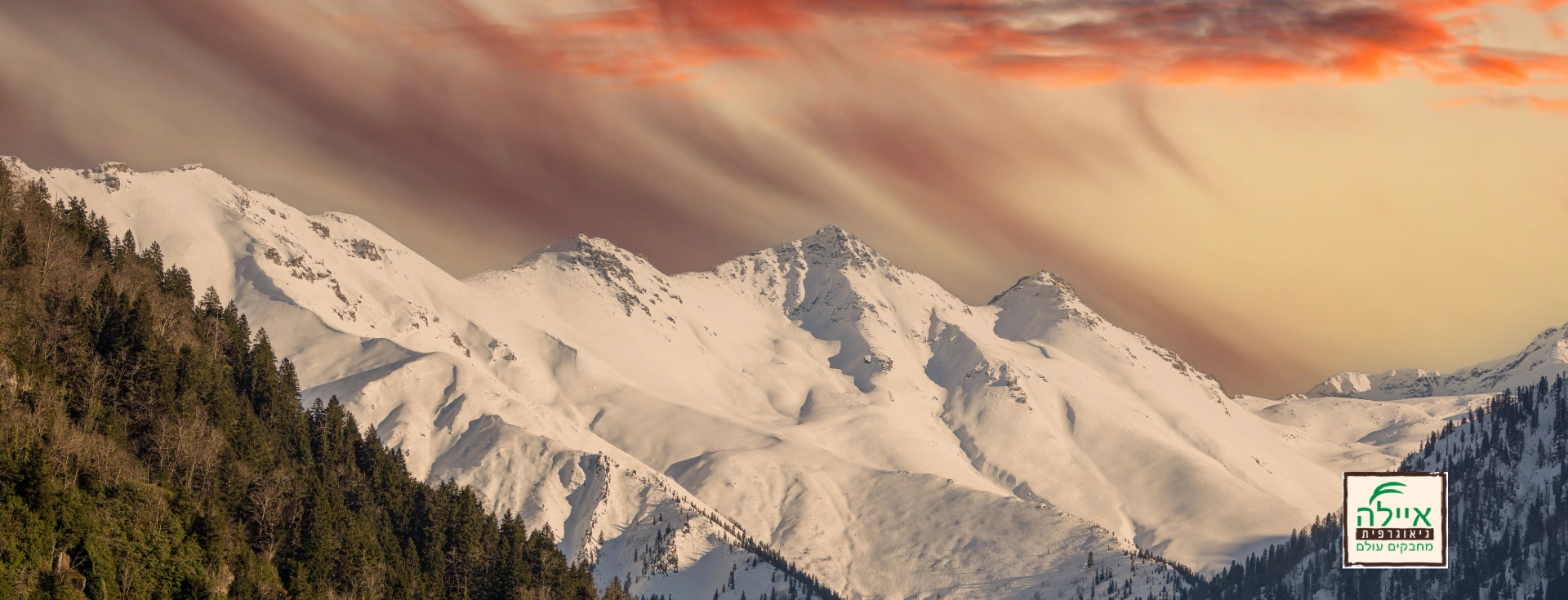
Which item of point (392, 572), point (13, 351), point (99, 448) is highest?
point (13, 351)

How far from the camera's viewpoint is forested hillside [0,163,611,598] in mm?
119938

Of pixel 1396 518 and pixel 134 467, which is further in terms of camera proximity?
pixel 134 467

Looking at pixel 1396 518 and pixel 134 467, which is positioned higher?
pixel 1396 518

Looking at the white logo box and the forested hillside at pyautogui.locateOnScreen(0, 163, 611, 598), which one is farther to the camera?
the forested hillside at pyautogui.locateOnScreen(0, 163, 611, 598)

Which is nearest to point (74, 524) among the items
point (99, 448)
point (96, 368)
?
point (99, 448)

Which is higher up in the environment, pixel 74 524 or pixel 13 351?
pixel 13 351

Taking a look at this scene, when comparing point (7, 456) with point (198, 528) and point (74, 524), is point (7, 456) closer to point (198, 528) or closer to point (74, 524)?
point (74, 524)

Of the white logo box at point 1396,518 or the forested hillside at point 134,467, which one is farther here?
the forested hillside at point 134,467

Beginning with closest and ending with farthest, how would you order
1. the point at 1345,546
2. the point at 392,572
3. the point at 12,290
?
1. the point at 1345,546
2. the point at 12,290
3. the point at 392,572

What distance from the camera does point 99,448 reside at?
135m

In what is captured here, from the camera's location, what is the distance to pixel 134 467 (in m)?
144

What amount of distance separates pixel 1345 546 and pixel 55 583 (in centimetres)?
10336

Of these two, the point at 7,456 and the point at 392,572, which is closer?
the point at 7,456

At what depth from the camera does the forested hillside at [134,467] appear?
119938mm
